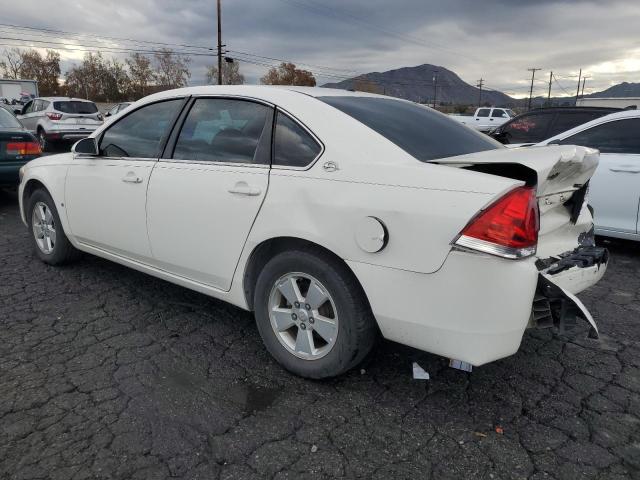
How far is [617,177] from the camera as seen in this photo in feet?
17.0

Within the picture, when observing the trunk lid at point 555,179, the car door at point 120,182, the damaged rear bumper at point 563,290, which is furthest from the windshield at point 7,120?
the damaged rear bumper at point 563,290

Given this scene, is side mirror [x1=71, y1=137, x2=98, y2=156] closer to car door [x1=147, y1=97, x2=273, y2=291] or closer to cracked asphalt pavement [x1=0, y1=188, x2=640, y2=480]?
car door [x1=147, y1=97, x2=273, y2=291]

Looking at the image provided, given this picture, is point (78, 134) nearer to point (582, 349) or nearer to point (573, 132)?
point (573, 132)

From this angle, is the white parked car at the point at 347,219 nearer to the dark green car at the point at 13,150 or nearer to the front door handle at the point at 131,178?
the front door handle at the point at 131,178

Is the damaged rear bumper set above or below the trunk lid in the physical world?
below

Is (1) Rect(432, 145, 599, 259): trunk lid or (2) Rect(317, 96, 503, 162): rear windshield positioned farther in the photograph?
(2) Rect(317, 96, 503, 162): rear windshield

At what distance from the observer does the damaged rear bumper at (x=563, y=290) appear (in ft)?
7.39

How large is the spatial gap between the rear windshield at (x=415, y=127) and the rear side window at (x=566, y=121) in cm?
537

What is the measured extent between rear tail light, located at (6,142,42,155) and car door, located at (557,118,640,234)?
24.8 feet

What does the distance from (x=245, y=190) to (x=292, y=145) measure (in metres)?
0.37

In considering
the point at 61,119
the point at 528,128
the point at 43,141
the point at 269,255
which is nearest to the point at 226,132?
the point at 269,255

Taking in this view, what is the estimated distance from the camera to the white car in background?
16.8ft

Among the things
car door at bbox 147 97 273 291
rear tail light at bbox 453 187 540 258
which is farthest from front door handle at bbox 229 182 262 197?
rear tail light at bbox 453 187 540 258

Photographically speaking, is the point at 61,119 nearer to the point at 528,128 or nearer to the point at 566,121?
the point at 528,128
